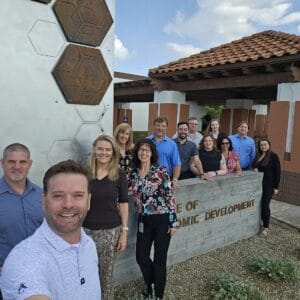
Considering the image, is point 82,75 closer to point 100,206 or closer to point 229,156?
point 100,206

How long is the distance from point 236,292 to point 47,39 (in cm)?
293

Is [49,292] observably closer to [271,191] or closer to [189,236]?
[189,236]

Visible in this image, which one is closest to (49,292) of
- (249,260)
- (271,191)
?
(249,260)

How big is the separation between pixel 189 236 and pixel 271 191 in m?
1.86

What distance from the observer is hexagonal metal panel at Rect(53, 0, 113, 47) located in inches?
91.0

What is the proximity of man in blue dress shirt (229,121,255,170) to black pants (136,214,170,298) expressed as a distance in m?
2.53

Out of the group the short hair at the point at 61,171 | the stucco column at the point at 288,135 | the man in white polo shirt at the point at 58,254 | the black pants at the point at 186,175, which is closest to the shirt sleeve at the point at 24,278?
the man in white polo shirt at the point at 58,254

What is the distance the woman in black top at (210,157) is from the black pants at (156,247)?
1626 millimetres

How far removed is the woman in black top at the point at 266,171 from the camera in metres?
5.09

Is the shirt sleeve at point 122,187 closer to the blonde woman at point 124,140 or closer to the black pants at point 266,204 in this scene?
the blonde woman at point 124,140

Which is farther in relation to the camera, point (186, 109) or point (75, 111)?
point (186, 109)

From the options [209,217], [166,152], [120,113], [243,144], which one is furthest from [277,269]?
[120,113]

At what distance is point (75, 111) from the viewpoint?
2500mm

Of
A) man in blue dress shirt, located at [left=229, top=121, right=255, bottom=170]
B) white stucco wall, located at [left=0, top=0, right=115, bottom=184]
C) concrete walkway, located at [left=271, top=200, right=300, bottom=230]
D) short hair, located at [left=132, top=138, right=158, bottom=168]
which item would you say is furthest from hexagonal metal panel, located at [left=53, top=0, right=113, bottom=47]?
concrete walkway, located at [left=271, top=200, right=300, bottom=230]
